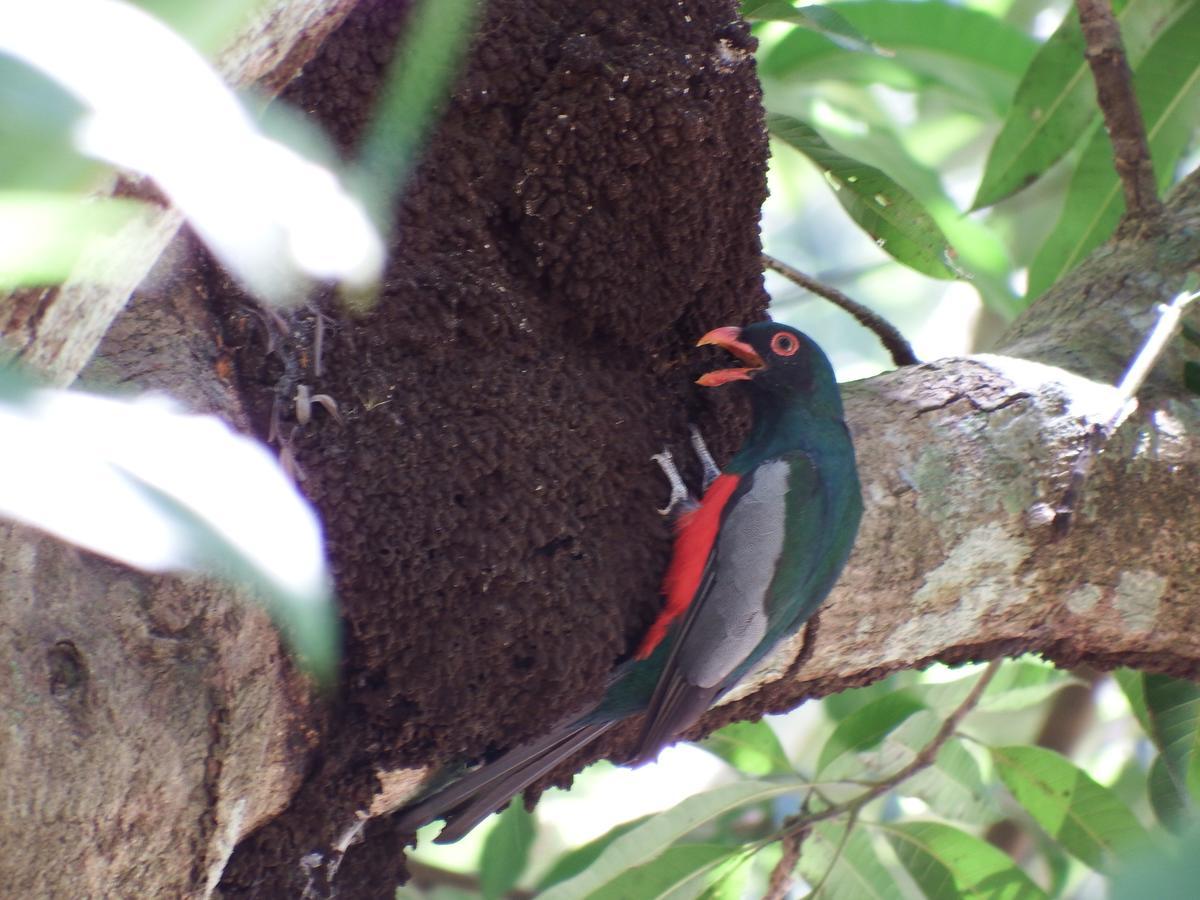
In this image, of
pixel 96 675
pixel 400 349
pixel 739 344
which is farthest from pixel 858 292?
pixel 96 675

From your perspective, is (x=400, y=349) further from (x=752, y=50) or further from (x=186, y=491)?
(x=186, y=491)

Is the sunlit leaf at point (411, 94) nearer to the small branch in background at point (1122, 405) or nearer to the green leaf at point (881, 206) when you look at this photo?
the green leaf at point (881, 206)

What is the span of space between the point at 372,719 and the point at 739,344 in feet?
4.31

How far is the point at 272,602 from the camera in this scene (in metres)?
2.13

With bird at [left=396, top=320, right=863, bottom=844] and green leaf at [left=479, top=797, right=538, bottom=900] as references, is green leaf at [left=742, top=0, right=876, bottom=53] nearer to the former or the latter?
bird at [left=396, top=320, right=863, bottom=844]

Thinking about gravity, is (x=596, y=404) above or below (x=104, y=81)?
below

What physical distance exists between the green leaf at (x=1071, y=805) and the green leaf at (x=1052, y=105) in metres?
1.74

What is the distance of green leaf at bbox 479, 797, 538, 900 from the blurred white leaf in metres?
3.42

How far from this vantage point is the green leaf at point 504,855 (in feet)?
15.2

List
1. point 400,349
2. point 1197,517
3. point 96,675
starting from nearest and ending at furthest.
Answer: point 96,675, point 400,349, point 1197,517

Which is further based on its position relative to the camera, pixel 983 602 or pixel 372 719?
pixel 983 602

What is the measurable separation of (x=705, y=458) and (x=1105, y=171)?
2.10m

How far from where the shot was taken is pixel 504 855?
462 cm

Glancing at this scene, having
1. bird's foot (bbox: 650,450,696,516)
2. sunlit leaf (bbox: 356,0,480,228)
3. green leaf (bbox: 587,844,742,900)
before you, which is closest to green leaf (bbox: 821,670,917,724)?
green leaf (bbox: 587,844,742,900)
